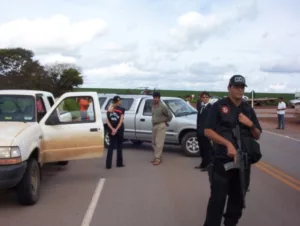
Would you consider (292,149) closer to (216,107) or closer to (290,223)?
(290,223)

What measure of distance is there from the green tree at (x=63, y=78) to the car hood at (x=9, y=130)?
4311 cm

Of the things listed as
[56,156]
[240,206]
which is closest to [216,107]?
[240,206]

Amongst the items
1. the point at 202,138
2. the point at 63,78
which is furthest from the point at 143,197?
the point at 63,78

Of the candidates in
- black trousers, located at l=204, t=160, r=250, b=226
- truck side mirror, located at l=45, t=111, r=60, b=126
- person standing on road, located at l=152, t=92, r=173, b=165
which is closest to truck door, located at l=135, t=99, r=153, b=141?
person standing on road, located at l=152, t=92, r=173, b=165

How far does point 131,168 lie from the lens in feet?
33.5

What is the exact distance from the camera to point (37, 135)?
7.26 meters

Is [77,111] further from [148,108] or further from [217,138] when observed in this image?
[148,108]

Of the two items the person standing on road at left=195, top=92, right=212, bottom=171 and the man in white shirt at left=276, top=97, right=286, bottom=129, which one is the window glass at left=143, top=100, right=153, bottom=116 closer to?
the person standing on road at left=195, top=92, right=212, bottom=171

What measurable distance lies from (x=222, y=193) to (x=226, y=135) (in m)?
0.63

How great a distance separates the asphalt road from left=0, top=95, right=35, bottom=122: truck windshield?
1300 mm

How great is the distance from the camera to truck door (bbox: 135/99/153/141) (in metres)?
13.0

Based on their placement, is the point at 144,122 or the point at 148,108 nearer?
the point at 144,122

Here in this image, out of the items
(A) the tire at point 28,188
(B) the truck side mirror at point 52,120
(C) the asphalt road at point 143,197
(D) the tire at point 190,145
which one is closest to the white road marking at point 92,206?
(C) the asphalt road at point 143,197

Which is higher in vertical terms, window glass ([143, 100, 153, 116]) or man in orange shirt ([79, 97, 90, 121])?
man in orange shirt ([79, 97, 90, 121])
